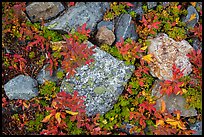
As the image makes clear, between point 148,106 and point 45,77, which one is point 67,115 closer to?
point 45,77

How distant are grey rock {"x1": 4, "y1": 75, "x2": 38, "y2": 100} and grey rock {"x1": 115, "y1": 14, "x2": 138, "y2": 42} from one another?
87.1 inches

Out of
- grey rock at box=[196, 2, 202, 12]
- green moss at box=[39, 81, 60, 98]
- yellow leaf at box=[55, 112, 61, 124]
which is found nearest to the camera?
yellow leaf at box=[55, 112, 61, 124]

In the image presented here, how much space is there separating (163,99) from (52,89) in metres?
2.49

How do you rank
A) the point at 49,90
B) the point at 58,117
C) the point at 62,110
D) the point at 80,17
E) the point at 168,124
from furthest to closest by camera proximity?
1. the point at 80,17
2. the point at 49,90
3. the point at 168,124
4. the point at 62,110
5. the point at 58,117

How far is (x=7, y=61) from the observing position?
729 cm

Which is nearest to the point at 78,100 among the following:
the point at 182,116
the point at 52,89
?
the point at 52,89

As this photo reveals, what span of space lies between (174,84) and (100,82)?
161 centimetres

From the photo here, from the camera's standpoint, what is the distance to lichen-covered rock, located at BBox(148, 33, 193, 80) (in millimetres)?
7129

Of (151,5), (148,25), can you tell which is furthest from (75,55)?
(151,5)

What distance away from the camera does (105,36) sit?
721cm

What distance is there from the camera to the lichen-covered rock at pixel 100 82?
692 cm

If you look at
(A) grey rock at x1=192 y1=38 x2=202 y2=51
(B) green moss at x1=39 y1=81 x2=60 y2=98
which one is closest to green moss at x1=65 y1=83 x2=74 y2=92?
(B) green moss at x1=39 y1=81 x2=60 y2=98

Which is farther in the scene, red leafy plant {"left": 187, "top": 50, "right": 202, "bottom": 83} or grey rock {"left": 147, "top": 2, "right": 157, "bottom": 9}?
grey rock {"left": 147, "top": 2, "right": 157, "bottom": 9}

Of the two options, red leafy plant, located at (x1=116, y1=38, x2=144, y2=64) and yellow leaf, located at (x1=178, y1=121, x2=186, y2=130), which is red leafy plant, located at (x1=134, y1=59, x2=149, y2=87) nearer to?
red leafy plant, located at (x1=116, y1=38, x2=144, y2=64)
